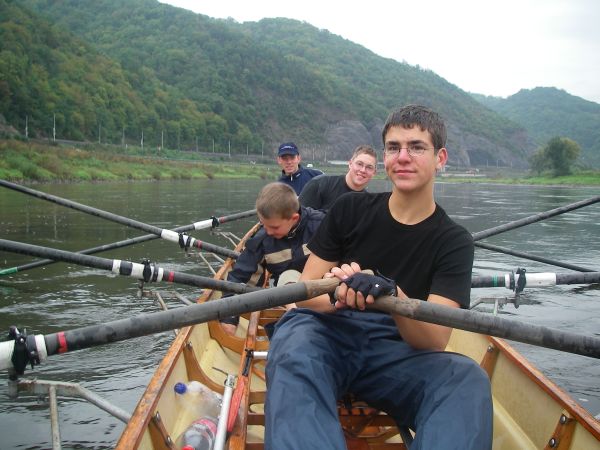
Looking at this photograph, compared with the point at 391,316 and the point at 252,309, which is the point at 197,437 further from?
the point at 391,316

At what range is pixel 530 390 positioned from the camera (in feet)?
11.6

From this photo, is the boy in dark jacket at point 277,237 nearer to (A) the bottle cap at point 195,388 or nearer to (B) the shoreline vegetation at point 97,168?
(A) the bottle cap at point 195,388

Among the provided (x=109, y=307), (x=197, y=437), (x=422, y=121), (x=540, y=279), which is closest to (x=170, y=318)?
(x=197, y=437)

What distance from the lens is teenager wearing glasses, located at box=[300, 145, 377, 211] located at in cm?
625

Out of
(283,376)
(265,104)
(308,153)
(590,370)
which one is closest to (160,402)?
(283,376)

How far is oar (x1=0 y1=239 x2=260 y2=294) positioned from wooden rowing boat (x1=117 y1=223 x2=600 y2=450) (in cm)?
40

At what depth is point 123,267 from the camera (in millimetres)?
5012

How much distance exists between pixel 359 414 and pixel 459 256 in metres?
1.07

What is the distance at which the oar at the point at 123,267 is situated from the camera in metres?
4.64

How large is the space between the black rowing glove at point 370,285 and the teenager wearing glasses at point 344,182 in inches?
152

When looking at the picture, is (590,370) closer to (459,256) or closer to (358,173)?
(358,173)

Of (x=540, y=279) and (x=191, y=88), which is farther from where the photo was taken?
(x=191, y=88)

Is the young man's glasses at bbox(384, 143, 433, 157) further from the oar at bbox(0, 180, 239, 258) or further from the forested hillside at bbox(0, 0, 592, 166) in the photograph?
the forested hillside at bbox(0, 0, 592, 166)

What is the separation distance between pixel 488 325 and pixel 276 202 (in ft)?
6.80
